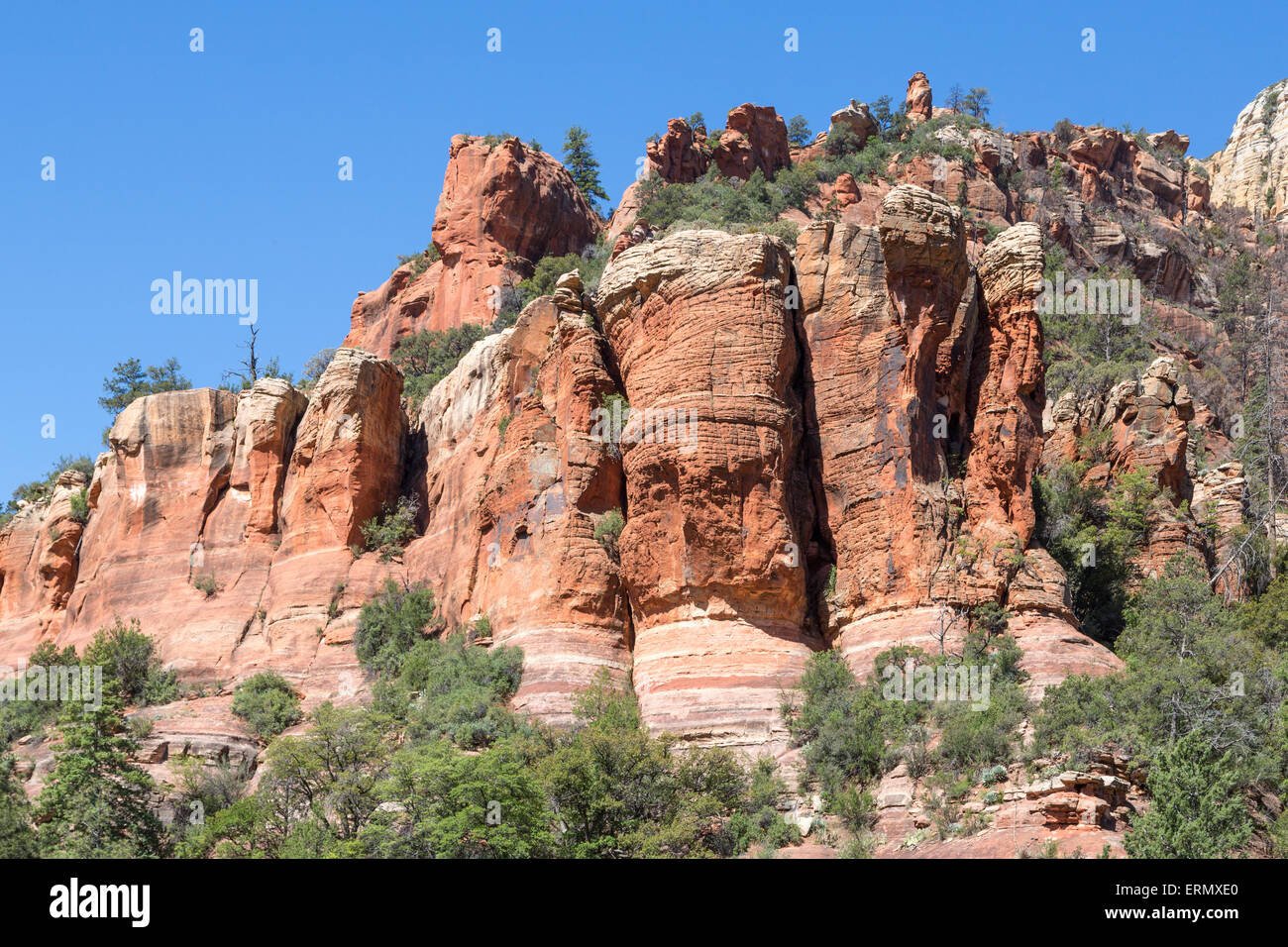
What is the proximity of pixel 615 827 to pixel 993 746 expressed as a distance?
8653mm

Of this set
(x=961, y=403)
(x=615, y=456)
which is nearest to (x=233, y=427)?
(x=615, y=456)

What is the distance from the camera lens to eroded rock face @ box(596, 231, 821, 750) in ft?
121

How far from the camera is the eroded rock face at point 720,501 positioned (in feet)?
121

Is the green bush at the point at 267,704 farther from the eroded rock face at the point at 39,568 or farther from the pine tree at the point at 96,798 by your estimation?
the eroded rock face at the point at 39,568

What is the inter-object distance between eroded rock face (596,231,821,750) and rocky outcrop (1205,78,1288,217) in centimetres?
8153

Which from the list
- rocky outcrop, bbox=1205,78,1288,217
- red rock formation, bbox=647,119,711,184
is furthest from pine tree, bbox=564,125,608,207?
rocky outcrop, bbox=1205,78,1288,217

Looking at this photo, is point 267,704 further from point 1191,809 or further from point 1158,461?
point 1158,461

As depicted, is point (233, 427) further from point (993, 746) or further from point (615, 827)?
point (993, 746)

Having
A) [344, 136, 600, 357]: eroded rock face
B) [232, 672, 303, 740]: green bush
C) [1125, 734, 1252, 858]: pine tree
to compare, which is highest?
[344, 136, 600, 357]: eroded rock face

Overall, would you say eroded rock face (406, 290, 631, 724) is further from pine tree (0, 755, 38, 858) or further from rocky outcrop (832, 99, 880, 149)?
rocky outcrop (832, 99, 880, 149)

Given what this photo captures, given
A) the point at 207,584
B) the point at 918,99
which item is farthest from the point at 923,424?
the point at 918,99

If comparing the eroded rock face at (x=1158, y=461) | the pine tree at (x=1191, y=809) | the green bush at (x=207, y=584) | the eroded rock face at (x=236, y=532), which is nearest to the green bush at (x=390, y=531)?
the eroded rock face at (x=236, y=532)

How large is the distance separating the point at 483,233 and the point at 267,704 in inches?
1533

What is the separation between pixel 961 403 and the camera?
40375mm
